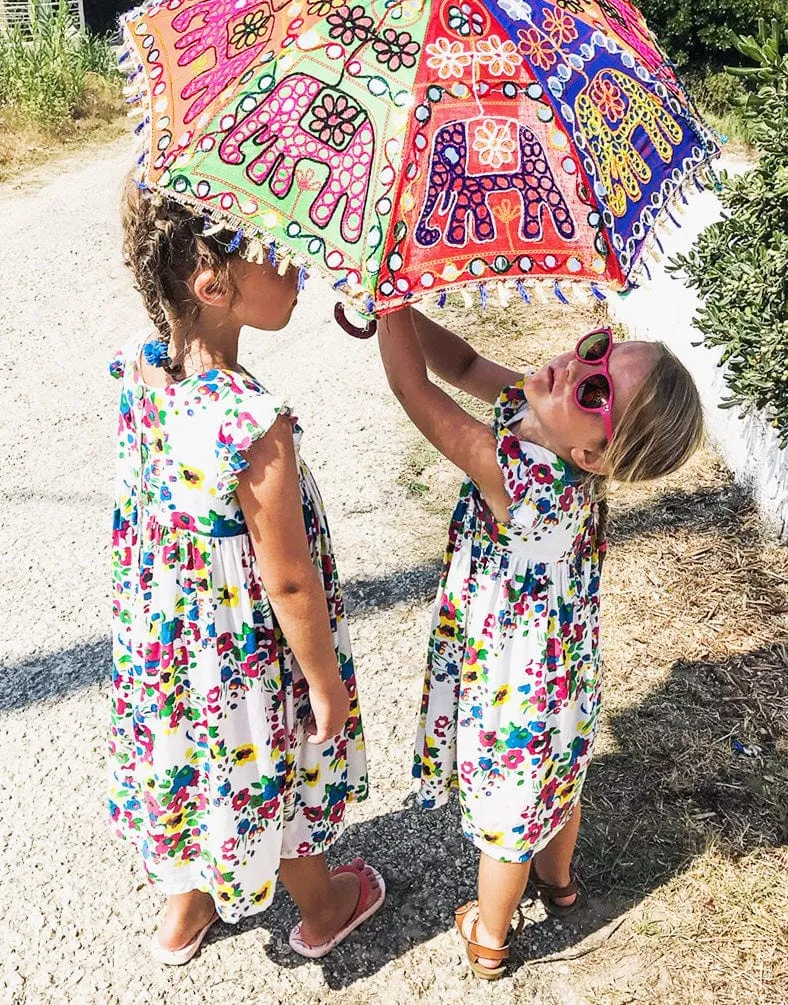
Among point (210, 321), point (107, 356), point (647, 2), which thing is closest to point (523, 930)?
point (210, 321)

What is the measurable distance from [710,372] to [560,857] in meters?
2.50

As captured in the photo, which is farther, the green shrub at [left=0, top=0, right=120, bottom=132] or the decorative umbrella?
the green shrub at [left=0, top=0, right=120, bottom=132]

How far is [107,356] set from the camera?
17.2 feet

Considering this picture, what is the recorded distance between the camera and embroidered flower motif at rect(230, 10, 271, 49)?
4.95ft

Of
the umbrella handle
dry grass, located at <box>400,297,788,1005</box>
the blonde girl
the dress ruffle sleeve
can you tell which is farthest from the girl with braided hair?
dry grass, located at <box>400,297,788,1005</box>

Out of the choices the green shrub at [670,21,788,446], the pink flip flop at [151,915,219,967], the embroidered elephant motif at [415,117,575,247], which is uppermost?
the embroidered elephant motif at [415,117,575,247]

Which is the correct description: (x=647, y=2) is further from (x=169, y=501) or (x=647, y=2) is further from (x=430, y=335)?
(x=169, y=501)

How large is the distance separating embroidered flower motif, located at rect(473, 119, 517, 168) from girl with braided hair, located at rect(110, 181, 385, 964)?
0.36m

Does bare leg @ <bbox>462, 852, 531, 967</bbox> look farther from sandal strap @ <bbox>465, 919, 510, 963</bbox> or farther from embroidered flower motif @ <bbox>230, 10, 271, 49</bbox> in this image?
embroidered flower motif @ <bbox>230, 10, 271, 49</bbox>

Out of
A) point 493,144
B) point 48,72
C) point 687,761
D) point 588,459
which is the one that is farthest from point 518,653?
point 48,72

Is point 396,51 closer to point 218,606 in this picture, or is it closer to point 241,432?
point 241,432

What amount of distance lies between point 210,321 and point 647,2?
7621 mm

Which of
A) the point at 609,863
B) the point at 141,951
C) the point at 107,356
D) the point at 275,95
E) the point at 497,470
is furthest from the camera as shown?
the point at 107,356

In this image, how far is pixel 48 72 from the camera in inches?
368
